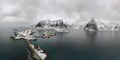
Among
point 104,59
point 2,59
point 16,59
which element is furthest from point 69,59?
point 2,59

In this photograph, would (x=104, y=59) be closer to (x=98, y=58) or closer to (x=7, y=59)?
(x=98, y=58)

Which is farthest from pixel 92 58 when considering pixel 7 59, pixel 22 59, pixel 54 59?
pixel 7 59

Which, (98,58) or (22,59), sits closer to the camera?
(22,59)

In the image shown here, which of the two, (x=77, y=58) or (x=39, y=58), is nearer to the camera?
(x=39, y=58)

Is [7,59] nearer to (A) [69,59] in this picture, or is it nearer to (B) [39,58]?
(B) [39,58]

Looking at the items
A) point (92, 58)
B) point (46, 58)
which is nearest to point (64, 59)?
point (46, 58)

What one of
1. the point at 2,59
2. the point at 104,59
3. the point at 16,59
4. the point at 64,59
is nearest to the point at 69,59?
the point at 64,59

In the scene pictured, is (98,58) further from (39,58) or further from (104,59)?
(39,58)

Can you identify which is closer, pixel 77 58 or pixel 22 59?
pixel 22 59
